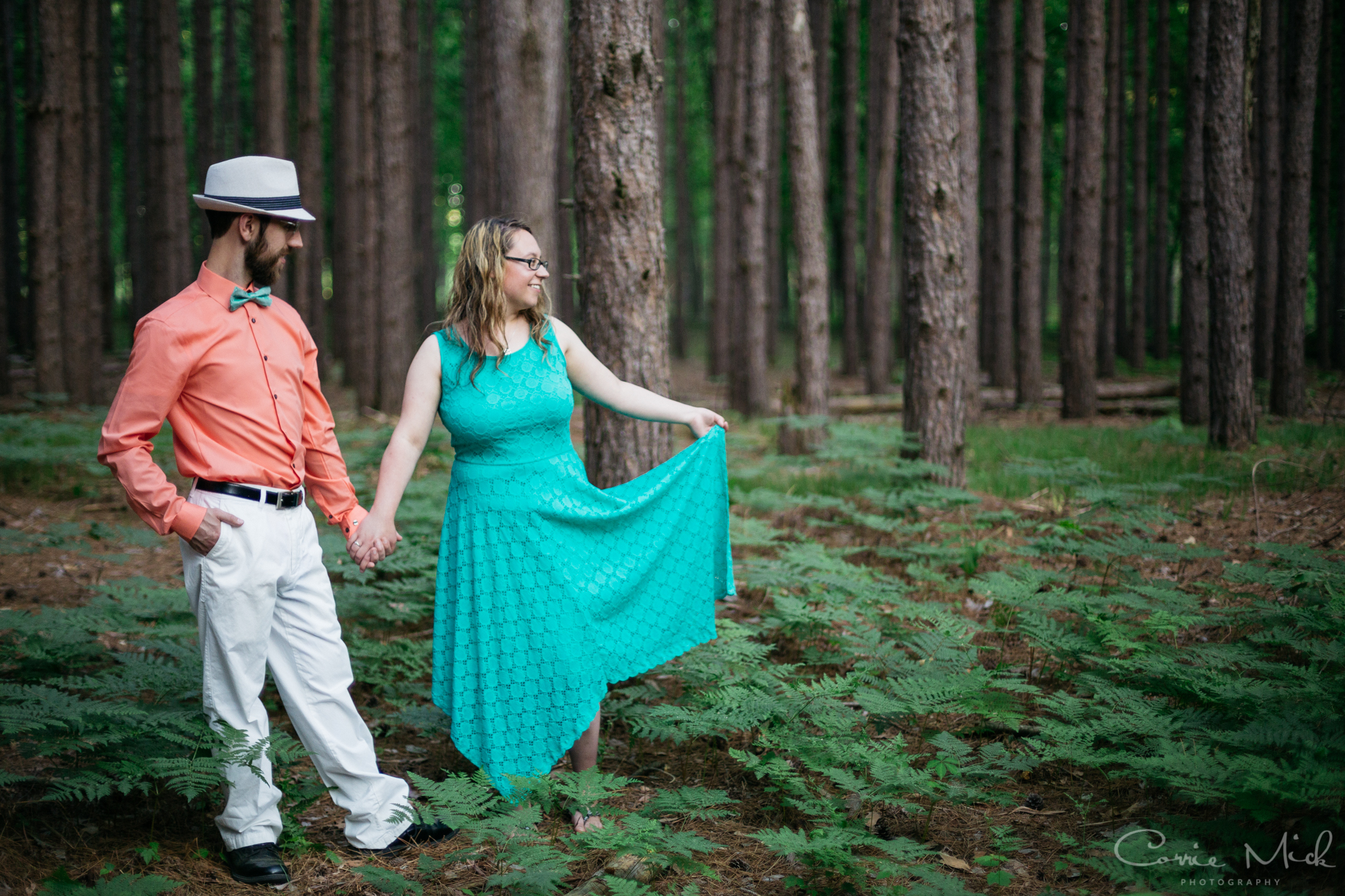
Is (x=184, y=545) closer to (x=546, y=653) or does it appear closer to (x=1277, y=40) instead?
(x=546, y=653)

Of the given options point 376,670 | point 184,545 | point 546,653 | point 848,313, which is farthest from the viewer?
point 848,313

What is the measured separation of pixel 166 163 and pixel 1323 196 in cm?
2213

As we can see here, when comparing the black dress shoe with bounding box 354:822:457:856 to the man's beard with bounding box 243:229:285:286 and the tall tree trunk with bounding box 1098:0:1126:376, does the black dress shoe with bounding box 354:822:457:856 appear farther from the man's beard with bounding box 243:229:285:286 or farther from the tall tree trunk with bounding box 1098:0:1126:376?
the tall tree trunk with bounding box 1098:0:1126:376

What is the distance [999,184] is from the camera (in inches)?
638

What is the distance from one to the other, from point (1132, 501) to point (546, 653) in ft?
17.5

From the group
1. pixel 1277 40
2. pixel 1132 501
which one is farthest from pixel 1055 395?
pixel 1132 501

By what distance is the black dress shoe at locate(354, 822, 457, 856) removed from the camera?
11.5 ft

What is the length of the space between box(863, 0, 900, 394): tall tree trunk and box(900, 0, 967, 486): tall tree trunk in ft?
27.7

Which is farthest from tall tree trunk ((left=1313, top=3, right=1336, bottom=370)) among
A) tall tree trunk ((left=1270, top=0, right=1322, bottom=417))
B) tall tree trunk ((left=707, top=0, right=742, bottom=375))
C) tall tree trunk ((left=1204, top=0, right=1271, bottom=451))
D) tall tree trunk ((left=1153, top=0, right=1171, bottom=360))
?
tall tree trunk ((left=707, top=0, right=742, bottom=375))

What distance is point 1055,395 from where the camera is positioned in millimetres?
16031

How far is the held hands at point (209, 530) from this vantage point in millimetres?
3010

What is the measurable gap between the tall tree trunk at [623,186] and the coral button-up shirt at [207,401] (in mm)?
2310

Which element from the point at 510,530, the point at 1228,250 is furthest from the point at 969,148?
the point at 510,530

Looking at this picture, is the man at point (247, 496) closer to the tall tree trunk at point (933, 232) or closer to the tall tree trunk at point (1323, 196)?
the tall tree trunk at point (933, 232)
